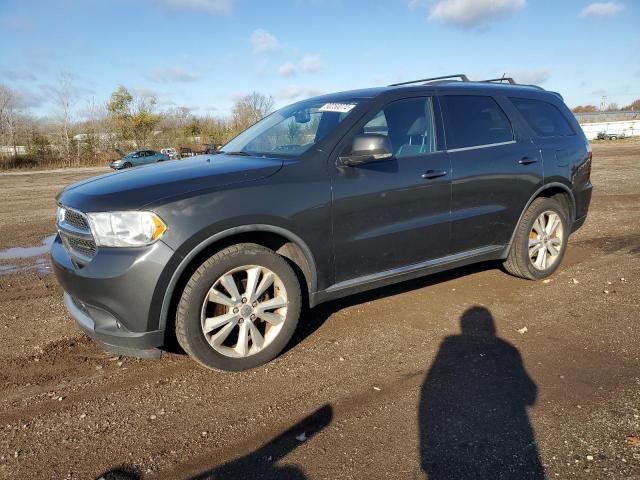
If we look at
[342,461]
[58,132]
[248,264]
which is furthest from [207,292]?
[58,132]

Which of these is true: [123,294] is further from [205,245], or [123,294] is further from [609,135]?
[609,135]

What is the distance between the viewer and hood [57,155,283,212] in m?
2.91

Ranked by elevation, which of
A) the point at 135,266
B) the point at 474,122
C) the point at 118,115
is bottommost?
the point at 135,266

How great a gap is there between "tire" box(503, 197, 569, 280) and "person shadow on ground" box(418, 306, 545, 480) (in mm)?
1377

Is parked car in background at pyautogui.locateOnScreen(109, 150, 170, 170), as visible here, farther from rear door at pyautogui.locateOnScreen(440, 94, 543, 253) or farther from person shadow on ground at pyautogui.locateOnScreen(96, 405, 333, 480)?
person shadow on ground at pyautogui.locateOnScreen(96, 405, 333, 480)

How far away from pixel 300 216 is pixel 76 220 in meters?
1.46

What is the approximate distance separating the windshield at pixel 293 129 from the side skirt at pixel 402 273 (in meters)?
1.07

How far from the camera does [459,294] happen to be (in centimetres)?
469

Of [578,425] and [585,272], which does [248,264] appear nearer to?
[578,425]

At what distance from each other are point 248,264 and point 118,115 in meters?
54.5

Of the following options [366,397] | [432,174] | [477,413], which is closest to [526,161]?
[432,174]

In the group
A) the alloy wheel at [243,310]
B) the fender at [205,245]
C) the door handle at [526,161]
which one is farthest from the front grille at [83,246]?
the door handle at [526,161]

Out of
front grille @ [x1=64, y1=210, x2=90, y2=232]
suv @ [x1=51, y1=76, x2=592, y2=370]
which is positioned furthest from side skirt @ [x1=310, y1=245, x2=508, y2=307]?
front grille @ [x1=64, y1=210, x2=90, y2=232]

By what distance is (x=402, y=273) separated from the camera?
3.89m
